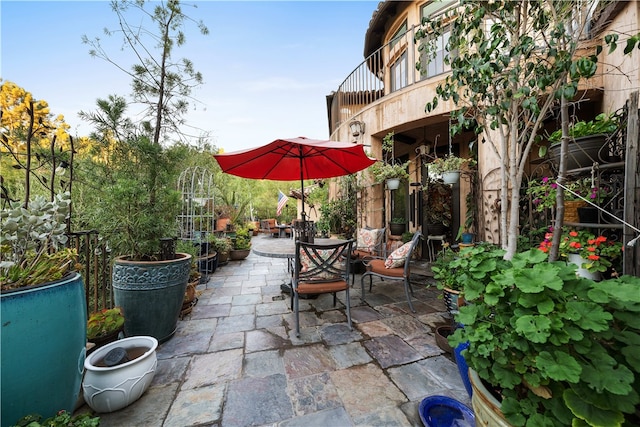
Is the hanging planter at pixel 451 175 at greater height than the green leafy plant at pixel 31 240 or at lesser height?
greater

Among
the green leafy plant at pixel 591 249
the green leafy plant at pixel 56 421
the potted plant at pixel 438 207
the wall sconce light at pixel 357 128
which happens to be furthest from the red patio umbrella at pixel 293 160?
the potted plant at pixel 438 207

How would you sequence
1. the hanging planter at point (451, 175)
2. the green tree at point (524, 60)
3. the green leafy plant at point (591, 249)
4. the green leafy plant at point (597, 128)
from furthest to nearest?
the hanging planter at point (451, 175), the green leafy plant at point (597, 128), the green leafy plant at point (591, 249), the green tree at point (524, 60)

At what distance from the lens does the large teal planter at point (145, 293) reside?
2068 millimetres

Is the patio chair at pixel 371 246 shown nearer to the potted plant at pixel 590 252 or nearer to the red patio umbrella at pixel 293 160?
the red patio umbrella at pixel 293 160

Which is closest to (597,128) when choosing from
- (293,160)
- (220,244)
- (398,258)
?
(398,258)

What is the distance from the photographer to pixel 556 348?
0.83 meters

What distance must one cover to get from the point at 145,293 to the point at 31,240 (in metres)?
0.94

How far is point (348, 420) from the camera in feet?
4.45

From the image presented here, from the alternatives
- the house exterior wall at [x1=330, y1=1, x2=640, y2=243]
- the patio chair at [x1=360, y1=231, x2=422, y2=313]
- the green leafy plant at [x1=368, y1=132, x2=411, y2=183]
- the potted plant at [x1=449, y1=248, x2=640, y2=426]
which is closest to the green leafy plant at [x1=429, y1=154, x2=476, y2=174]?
the house exterior wall at [x1=330, y1=1, x2=640, y2=243]

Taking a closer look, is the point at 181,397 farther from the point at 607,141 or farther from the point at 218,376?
the point at 607,141

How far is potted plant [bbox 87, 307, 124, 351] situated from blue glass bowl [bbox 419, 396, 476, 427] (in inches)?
90.3

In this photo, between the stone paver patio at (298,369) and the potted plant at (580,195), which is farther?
the potted plant at (580,195)

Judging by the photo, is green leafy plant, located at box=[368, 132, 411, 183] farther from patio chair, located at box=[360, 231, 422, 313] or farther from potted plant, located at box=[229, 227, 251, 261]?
potted plant, located at box=[229, 227, 251, 261]

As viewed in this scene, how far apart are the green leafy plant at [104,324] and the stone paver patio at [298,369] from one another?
0.44 meters
